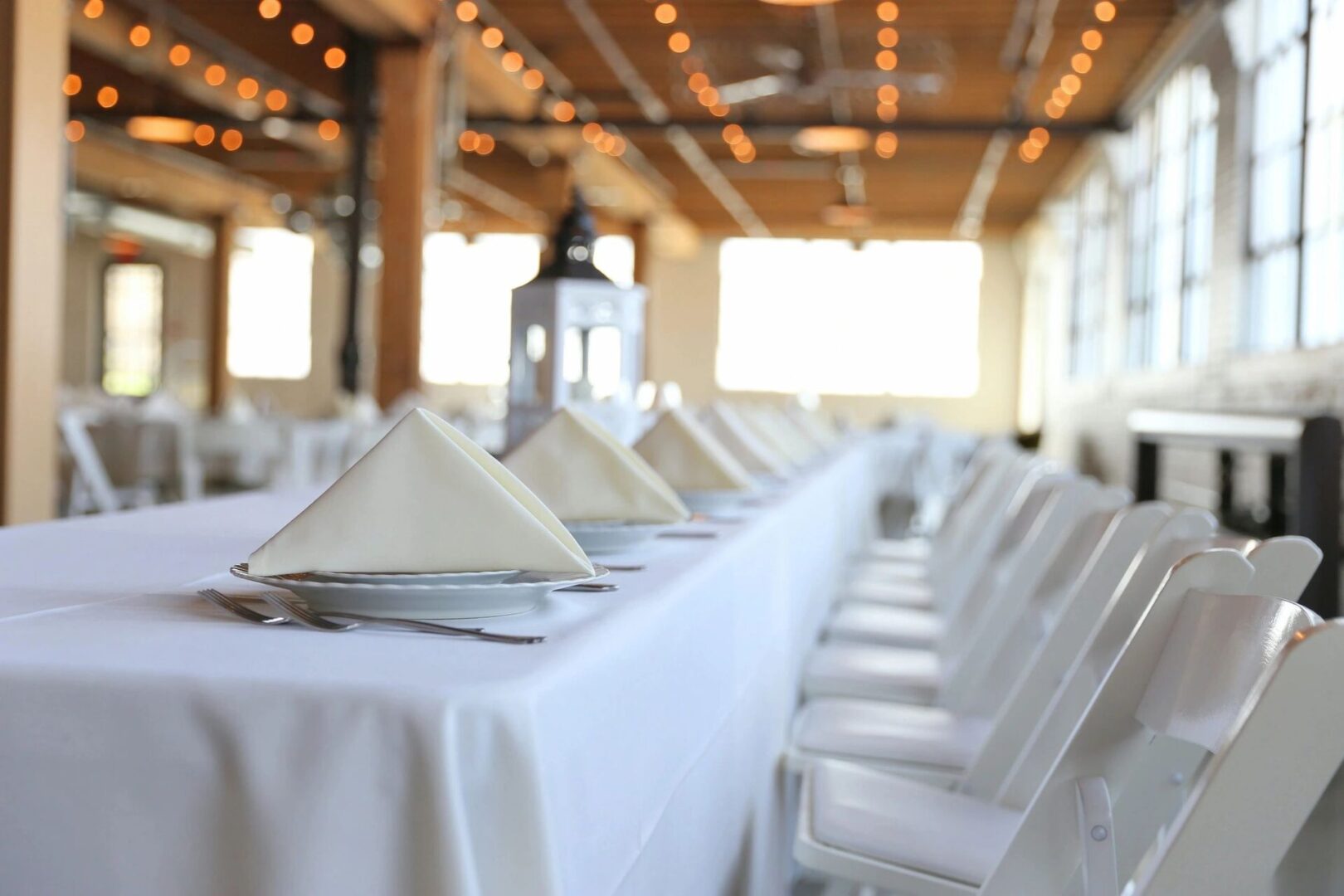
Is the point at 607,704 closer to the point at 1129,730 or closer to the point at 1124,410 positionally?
the point at 1129,730

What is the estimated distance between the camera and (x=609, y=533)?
165cm

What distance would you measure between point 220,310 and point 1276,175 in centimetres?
1394

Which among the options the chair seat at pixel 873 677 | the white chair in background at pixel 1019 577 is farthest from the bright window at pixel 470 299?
the chair seat at pixel 873 677

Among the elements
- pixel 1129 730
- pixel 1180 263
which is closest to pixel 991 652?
pixel 1129 730

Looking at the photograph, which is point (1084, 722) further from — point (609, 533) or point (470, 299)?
point (470, 299)

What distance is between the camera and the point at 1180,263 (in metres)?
9.88

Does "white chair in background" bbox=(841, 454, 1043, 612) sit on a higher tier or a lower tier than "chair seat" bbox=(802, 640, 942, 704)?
higher

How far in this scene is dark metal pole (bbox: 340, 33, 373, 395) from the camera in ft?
31.4

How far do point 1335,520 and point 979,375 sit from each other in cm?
1781

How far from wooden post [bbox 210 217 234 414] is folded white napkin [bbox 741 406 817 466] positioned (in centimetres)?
1452

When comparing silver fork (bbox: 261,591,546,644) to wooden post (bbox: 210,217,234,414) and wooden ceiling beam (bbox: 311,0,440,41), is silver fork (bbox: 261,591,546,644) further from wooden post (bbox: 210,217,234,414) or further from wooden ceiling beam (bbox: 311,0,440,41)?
wooden post (bbox: 210,217,234,414)

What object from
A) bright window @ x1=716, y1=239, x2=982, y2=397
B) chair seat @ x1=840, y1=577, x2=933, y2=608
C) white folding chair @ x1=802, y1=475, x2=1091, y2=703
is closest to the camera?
white folding chair @ x1=802, y1=475, x2=1091, y2=703

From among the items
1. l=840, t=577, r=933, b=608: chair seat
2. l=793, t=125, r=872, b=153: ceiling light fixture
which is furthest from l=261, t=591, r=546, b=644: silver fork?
l=793, t=125, r=872, b=153: ceiling light fixture

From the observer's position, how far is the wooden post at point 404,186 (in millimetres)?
9344
